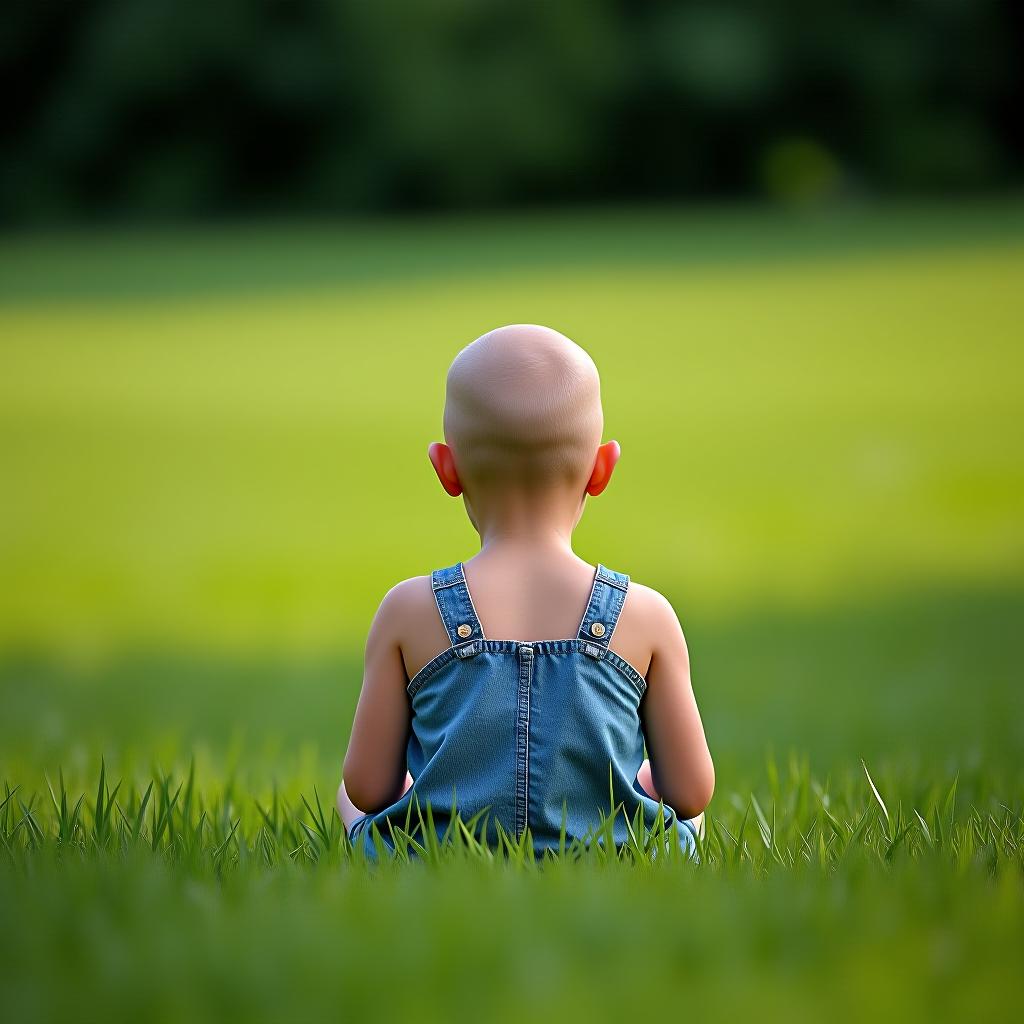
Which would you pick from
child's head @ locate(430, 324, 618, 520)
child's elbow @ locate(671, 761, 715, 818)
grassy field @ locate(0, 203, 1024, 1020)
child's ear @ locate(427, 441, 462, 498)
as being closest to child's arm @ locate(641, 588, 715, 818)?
child's elbow @ locate(671, 761, 715, 818)

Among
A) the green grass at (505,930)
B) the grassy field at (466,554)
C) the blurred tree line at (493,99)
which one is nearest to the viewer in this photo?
the green grass at (505,930)

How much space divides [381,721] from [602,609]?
0.41 meters

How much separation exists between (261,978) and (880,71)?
3907 centimetres

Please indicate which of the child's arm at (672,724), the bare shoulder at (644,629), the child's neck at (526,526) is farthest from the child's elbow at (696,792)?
the child's neck at (526,526)

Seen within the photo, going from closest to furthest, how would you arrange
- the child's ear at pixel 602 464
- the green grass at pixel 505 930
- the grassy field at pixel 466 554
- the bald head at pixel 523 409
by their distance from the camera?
the green grass at pixel 505 930
the grassy field at pixel 466 554
the bald head at pixel 523 409
the child's ear at pixel 602 464

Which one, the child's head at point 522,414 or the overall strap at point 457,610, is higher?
the child's head at point 522,414

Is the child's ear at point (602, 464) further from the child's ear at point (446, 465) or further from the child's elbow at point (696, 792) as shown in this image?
the child's elbow at point (696, 792)

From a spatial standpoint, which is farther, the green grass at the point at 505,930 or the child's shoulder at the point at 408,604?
the child's shoulder at the point at 408,604

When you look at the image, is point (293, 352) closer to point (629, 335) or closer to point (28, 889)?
point (629, 335)

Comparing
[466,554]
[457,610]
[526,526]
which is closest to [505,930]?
[457,610]

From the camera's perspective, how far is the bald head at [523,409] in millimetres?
2307

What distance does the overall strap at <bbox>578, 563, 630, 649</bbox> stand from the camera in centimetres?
233

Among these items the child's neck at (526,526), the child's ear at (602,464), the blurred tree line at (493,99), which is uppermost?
the blurred tree line at (493,99)

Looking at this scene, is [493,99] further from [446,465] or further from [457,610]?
[457,610]
